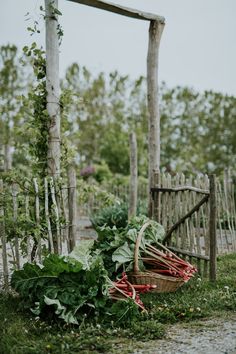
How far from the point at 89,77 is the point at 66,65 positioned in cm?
159

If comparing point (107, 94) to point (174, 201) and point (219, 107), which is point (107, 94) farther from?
point (174, 201)

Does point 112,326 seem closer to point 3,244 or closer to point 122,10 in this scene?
point 3,244

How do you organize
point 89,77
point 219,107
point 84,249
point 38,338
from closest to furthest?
point 38,338, point 84,249, point 219,107, point 89,77

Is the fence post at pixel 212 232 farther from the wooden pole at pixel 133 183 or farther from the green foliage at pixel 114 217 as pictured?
the green foliage at pixel 114 217

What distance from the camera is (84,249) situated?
16.0 feet

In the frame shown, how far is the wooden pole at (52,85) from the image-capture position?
5656 mm

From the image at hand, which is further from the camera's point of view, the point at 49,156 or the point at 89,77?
the point at 89,77

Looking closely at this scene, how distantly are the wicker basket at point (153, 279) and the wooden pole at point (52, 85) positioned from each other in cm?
150

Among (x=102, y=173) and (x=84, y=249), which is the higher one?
(x=102, y=173)

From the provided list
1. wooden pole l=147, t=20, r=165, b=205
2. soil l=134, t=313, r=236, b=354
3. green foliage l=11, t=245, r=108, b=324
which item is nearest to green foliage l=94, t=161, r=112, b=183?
wooden pole l=147, t=20, r=165, b=205

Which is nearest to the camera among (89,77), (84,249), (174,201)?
(84,249)

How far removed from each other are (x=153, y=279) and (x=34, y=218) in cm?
157

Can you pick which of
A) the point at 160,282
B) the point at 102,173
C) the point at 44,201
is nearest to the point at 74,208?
the point at 44,201

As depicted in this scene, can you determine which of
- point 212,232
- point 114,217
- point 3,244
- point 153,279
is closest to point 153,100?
point 212,232
